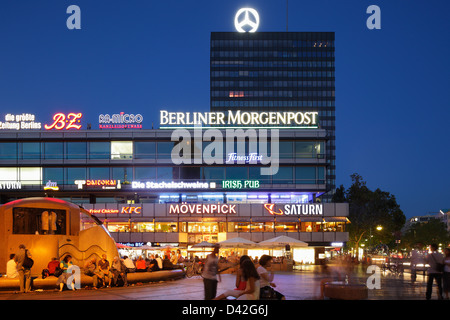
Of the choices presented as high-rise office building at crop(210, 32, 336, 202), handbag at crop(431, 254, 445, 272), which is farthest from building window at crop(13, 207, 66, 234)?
high-rise office building at crop(210, 32, 336, 202)

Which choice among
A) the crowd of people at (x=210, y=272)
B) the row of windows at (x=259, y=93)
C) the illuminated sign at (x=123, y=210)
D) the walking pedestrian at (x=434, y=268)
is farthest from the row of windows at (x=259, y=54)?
the walking pedestrian at (x=434, y=268)

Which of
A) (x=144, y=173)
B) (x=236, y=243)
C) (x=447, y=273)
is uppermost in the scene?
(x=144, y=173)

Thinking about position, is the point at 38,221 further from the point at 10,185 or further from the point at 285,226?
the point at 10,185

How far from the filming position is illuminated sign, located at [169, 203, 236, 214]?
65.2 m

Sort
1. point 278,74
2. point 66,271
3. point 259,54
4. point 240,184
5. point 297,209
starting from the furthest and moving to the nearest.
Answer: point 278,74
point 259,54
point 240,184
point 297,209
point 66,271

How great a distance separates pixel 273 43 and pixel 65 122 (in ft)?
330

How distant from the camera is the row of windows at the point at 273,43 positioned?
525 ft

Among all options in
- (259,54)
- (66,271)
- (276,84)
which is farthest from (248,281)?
(259,54)

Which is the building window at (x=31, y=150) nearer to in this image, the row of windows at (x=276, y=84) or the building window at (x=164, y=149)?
the building window at (x=164, y=149)

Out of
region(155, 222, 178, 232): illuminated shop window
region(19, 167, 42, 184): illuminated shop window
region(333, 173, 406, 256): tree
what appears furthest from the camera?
region(333, 173, 406, 256): tree

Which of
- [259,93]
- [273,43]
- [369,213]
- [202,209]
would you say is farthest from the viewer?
[273,43]

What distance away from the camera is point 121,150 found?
227 feet

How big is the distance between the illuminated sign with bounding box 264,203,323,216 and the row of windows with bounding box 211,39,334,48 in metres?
102

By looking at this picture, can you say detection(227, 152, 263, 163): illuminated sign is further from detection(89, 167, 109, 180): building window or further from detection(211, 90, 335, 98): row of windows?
detection(211, 90, 335, 98): row of windows
